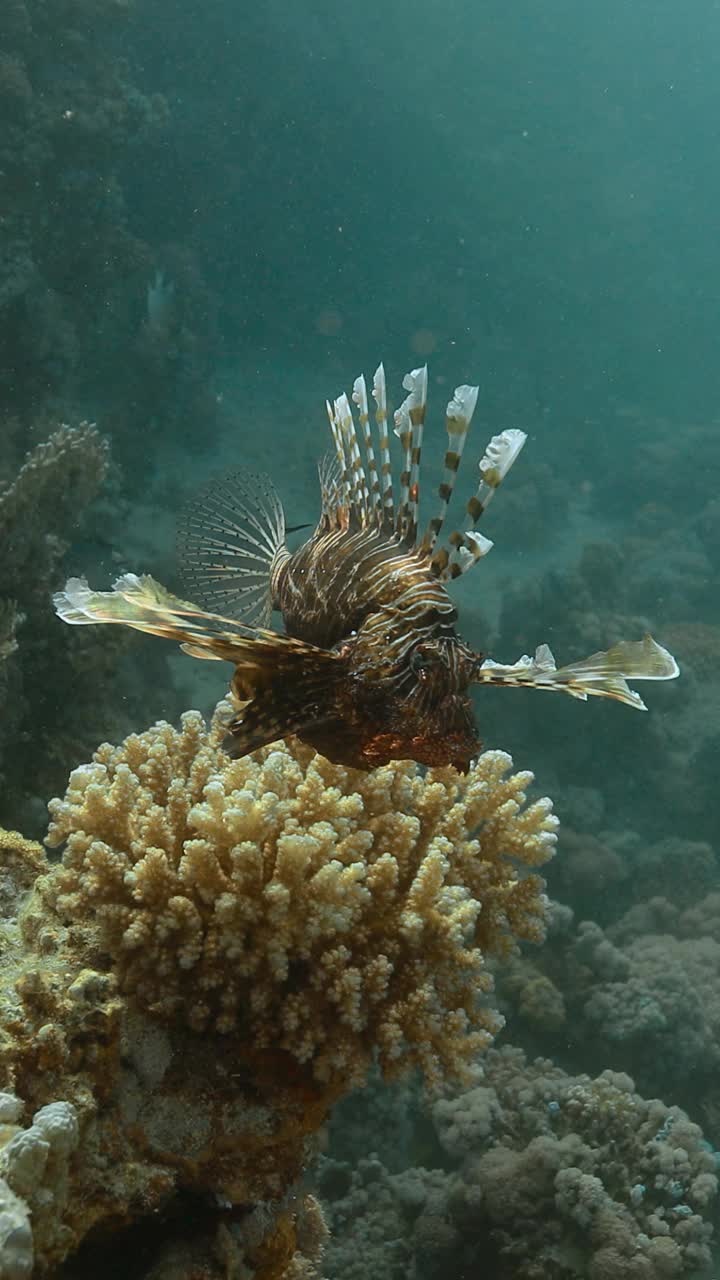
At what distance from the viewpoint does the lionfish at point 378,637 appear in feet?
6.37

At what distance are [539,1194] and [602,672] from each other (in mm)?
3482

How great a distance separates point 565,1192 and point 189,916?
3347mm

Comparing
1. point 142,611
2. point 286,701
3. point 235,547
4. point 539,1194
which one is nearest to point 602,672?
point 286,701

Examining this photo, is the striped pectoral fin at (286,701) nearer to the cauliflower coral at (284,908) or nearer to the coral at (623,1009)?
→ the cauliflower coral at (284,908)

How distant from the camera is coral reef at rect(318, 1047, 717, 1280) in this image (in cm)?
396

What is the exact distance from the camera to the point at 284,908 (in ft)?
6.35

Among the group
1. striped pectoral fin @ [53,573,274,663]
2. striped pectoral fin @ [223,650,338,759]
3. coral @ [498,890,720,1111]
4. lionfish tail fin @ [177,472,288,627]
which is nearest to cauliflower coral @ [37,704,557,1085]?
striped pectoral fin @ [223,650,338,759]

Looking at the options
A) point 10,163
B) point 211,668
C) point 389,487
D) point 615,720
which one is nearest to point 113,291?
point 10,163

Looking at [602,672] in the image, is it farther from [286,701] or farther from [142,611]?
[142,611]

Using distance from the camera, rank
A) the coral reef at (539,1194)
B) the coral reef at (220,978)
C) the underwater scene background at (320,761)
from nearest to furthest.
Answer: the coral reef at (220,978)
the underwater scene background at (320,761)
the coral reef at (539,1194)

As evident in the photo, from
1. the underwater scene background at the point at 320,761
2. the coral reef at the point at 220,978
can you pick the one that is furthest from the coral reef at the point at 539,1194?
the coral reef at the point at 220,978

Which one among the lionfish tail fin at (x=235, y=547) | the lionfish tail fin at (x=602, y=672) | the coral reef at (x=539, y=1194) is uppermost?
the lionfish tail fin at (x=235, y=547)

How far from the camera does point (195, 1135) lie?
5.91 ft

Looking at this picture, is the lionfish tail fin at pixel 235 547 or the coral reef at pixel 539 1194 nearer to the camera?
the lionfish tail fin at pixel 235 547
